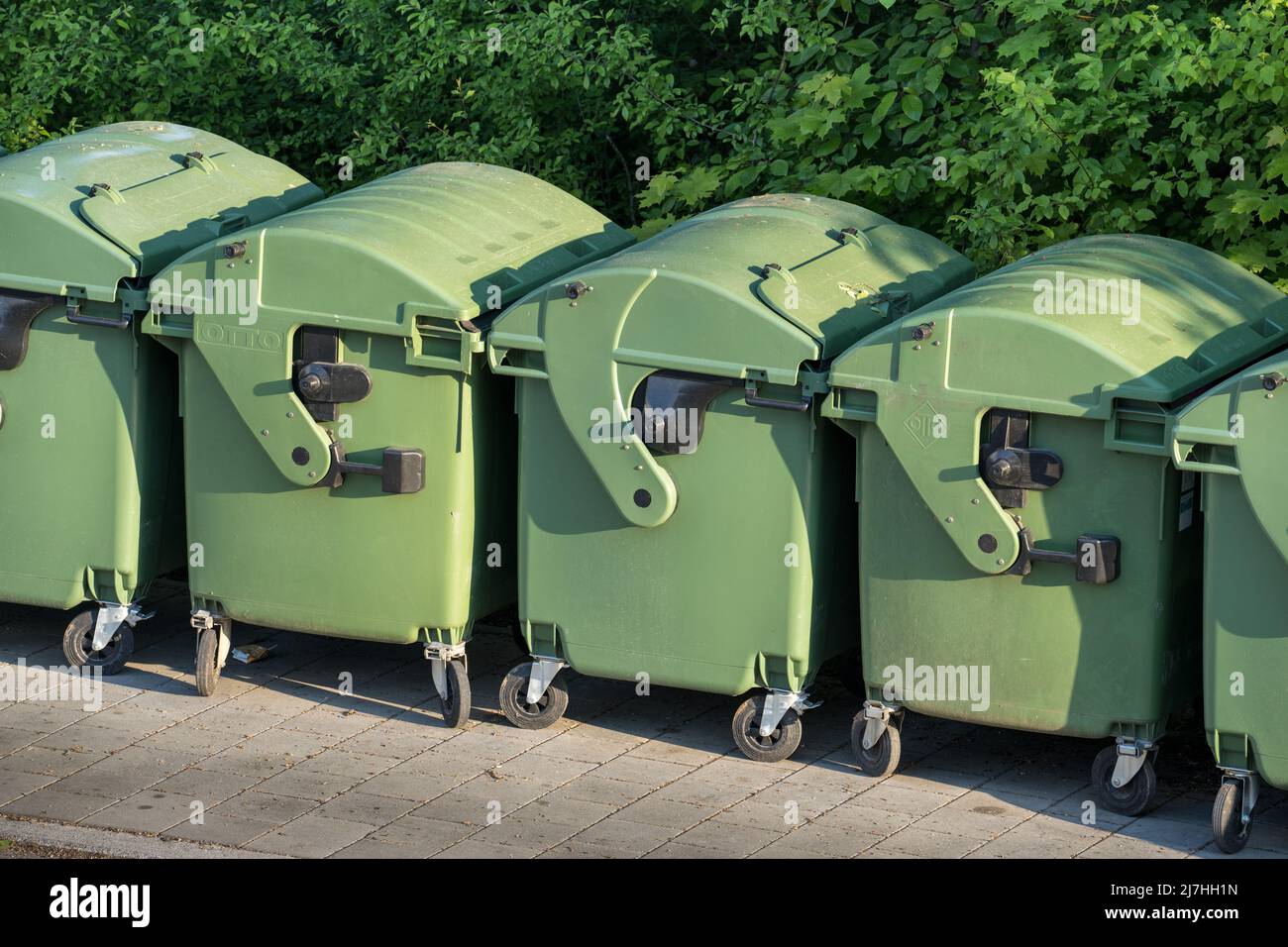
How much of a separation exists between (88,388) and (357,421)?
113 centimetres

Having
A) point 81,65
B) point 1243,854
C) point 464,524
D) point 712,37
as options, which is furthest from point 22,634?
point 1243,854

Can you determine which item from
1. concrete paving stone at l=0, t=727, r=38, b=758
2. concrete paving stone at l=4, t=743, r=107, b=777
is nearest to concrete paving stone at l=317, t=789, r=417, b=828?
concrete paving stone at l=4, t=743, r=107, b=777

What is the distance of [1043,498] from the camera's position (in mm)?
6789

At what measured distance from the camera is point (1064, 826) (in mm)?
6949

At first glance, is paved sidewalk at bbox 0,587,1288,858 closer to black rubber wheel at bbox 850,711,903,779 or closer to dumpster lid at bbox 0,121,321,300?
black rubber wheel at bbox 850,711,903,779

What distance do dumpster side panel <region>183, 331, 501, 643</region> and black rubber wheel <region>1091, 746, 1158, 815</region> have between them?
229 cm

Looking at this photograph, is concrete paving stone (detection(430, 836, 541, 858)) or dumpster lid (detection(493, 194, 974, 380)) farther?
dumpster lid (detection(493, 194, 974, 380))

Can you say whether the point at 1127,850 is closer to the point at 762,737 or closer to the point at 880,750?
the point at 880,750

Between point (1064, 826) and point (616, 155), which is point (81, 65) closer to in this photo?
point (616, 155)

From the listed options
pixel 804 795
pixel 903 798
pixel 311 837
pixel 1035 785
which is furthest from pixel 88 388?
pixel 1035 785

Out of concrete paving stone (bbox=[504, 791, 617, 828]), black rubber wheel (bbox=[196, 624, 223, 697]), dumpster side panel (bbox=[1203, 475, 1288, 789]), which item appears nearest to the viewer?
dumpster side panel (bbox=[1203, 475, 1288, 789])

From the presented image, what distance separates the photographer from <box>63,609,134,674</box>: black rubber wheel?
8391 millimetres

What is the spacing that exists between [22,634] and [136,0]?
3.61 m

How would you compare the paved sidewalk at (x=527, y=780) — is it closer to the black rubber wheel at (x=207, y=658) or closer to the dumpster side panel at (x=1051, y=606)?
the black rubber wheel at (x=207, y=658)
